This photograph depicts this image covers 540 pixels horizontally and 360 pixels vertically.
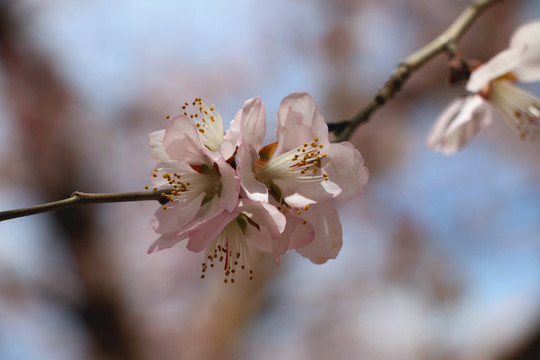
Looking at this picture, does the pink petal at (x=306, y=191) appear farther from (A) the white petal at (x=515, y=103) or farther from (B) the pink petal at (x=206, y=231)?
(A) the white petal at (x=515, y=103)

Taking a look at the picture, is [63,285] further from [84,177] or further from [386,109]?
[386,109]

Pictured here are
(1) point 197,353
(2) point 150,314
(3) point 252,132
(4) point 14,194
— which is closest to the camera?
(3) point 252,132

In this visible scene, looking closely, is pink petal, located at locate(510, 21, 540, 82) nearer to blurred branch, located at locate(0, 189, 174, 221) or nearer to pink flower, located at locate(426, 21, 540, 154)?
pink flower, located at locate(426, 21, 540, 154)

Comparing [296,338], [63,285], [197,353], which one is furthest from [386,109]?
[63,285]

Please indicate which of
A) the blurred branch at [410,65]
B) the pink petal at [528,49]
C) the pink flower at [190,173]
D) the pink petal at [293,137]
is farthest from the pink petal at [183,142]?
the pink petal at [528,49]

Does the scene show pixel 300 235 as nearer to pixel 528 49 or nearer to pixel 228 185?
→ pixel 228 185

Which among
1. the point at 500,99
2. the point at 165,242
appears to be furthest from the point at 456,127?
the point at 165,242
